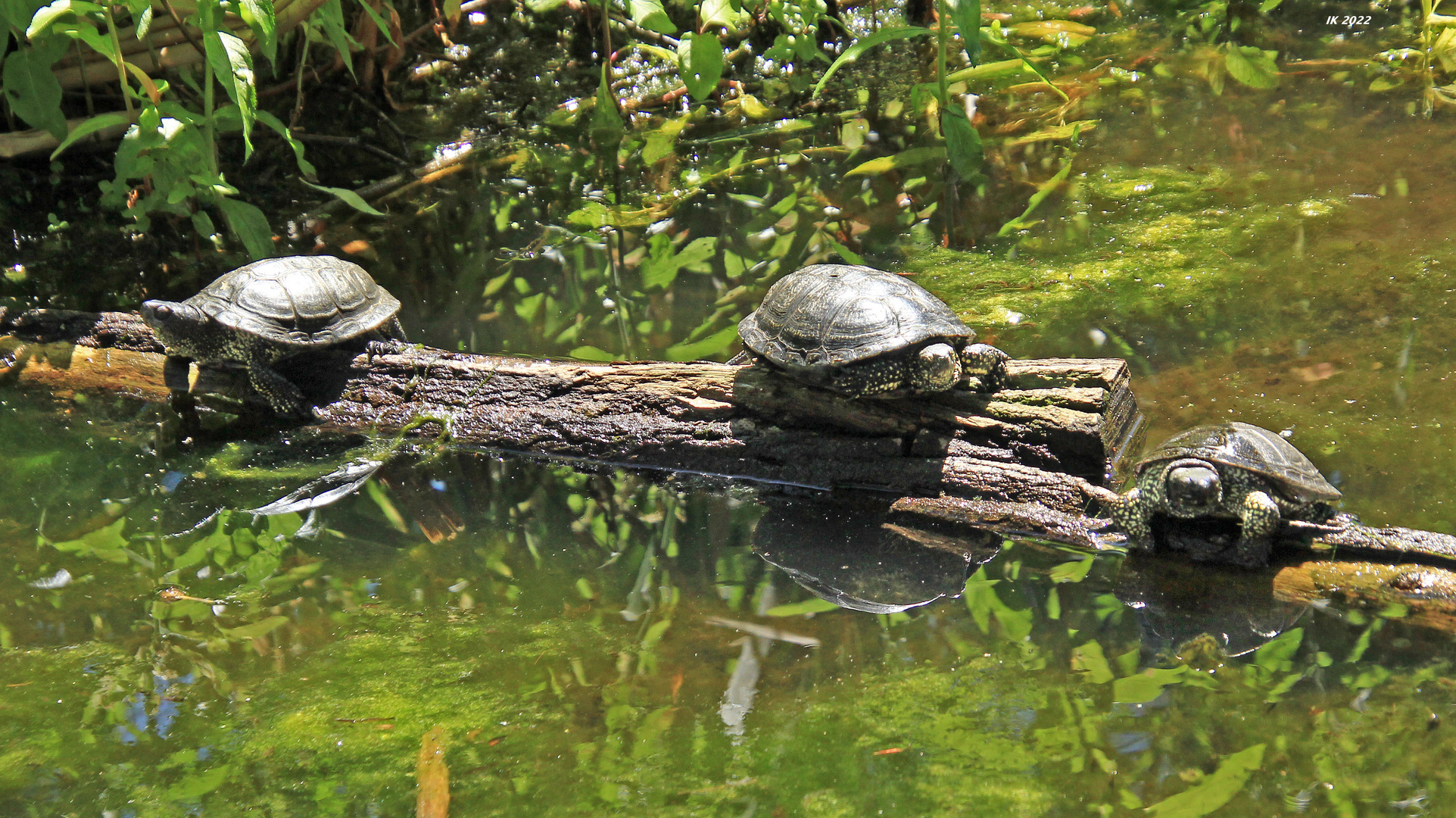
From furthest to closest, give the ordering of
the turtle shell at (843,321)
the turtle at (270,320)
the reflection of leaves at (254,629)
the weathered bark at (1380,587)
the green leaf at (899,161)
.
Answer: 1. the green leaf at (899,161)
2. the turtle at (270,320)
3. the turtle shell at (843,321)
4. the reflection of leaves at (254,629)
5. the weathered bark at (1380,587)

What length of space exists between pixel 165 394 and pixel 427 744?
2678mm

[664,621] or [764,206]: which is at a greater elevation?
[764,206]

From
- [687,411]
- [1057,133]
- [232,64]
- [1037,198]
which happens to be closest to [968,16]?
[1037,198]

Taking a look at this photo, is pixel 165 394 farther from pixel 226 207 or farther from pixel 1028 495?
pixel 1028 495

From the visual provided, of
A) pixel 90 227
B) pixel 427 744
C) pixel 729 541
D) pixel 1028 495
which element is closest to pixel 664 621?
pixel 729 541

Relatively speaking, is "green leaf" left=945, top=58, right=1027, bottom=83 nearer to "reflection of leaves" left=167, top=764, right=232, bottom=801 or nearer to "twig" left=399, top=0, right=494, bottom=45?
"twig" left=399, top=0, right=494, bottom=45

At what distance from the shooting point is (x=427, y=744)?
100 inches

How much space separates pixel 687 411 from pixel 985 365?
1.17 metres

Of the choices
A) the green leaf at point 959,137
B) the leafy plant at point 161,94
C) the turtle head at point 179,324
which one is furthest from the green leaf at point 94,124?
the green leaf at point 959,137

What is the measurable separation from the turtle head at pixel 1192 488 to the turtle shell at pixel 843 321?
35.5 inches

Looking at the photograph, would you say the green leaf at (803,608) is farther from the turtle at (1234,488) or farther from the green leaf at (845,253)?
the green leaf at (845,253)

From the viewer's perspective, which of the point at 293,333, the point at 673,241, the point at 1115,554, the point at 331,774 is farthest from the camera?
the point at 673,241

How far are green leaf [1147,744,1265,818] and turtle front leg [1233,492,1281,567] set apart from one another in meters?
0.75

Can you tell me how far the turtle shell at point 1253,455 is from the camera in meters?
2.84
